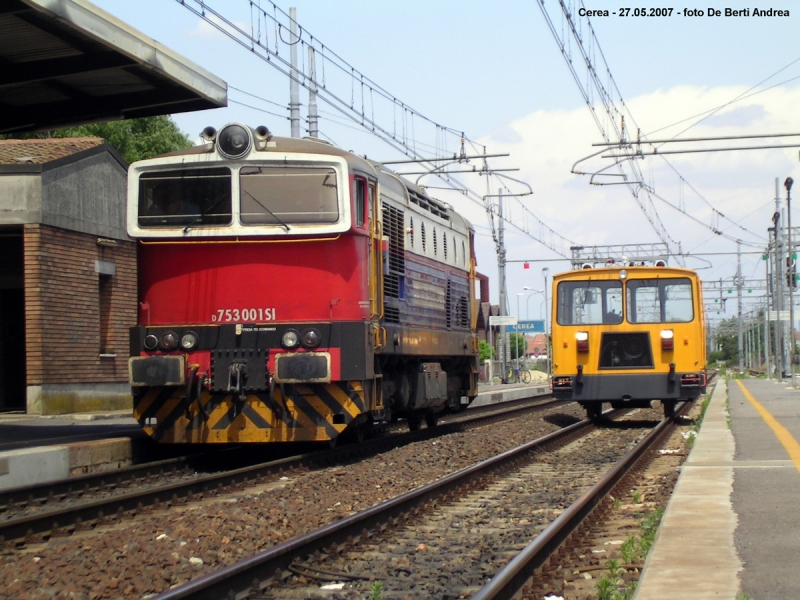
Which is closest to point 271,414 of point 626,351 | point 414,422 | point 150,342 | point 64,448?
point 150,342

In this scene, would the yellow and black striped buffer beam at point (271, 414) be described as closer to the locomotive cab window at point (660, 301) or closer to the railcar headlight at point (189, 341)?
the railcar headlight at point (189, 341)

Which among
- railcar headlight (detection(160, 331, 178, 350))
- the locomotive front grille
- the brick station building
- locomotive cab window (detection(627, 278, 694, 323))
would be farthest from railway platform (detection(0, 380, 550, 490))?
locomotive cab window (detection(627, 278, 694, 323))

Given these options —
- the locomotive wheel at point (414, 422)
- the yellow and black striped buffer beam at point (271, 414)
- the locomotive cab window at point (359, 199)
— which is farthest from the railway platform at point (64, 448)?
the locomotive wheel at point (414, 422)

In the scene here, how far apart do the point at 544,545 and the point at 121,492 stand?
5234 mm

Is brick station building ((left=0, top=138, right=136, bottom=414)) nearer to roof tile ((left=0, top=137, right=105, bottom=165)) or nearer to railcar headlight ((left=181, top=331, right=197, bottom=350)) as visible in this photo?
roof tile ((left=0, top=137, right=105, bottom=165))

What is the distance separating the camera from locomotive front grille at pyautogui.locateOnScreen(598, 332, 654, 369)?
1761 cm

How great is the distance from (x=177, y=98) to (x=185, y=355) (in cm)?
388

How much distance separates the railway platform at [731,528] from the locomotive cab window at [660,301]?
390 cm

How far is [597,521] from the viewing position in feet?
27.3

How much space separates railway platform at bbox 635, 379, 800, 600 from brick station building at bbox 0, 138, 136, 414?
38.2 feet

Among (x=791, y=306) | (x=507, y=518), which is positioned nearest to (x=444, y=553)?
(x=507, y=518)

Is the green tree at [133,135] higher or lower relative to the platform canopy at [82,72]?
higher

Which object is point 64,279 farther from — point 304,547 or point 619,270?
point 304,547

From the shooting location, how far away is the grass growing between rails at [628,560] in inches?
217
